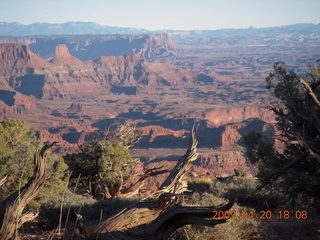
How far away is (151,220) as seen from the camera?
6.11 meters

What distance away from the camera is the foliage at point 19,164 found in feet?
46.8

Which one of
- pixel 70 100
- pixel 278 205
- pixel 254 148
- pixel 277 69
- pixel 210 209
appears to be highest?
pixel 277 69

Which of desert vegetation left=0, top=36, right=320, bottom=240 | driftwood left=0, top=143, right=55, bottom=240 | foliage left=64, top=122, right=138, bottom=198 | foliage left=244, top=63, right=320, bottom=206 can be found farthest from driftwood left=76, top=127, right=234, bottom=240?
foliage left=64, top=122, right=138, bottom=198

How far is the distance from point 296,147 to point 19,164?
10833 millimetres

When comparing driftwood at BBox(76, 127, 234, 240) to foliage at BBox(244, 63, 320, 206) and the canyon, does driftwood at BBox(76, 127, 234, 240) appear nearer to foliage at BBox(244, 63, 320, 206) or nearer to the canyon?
foliage at BBox(244, 63, 320, 206)

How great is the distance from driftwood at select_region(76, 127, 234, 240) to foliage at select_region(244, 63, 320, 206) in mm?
3520

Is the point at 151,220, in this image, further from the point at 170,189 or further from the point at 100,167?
the point at 100,167

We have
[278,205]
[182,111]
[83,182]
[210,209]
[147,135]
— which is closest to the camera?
[210,209]

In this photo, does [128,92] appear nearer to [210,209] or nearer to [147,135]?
[147,135]

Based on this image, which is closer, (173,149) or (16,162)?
(16,162)

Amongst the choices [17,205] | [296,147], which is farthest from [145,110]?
[17,205]

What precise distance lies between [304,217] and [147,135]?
75460 millimetres

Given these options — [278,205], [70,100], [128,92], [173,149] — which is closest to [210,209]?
[278,205]

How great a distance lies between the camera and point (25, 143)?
16.0 m
